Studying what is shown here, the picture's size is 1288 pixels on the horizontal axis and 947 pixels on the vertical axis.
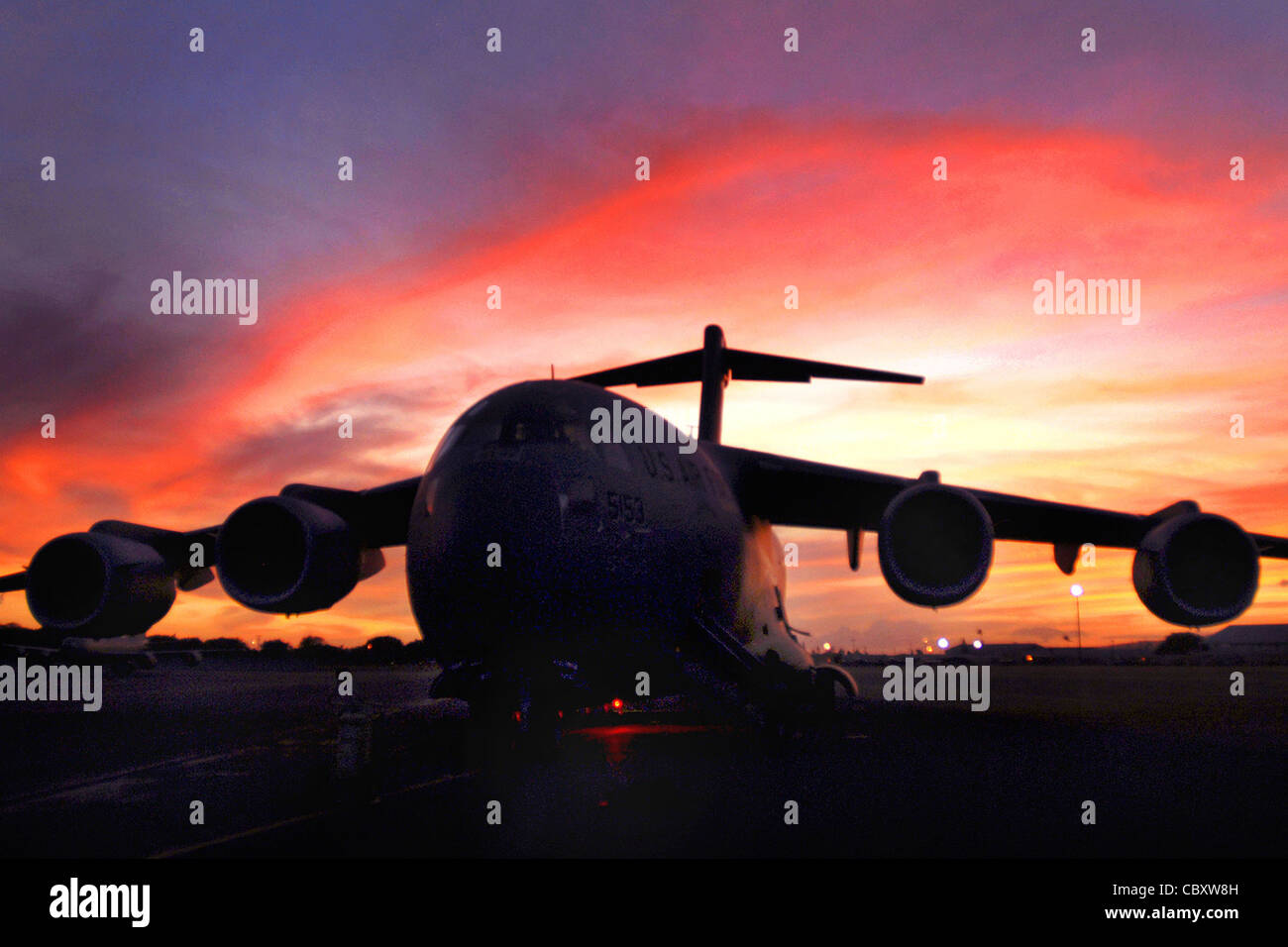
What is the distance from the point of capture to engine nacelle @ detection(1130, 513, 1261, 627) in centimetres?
1260

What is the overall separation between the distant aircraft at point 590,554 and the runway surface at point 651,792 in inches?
43.6

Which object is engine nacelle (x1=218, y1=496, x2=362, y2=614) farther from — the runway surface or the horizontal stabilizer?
the horizontal stabilizer

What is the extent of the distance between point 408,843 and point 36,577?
9.91 metres

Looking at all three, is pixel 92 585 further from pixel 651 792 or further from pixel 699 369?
pixel 699 369

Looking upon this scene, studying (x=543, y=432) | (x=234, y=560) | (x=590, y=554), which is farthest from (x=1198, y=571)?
(x=234, y=560)

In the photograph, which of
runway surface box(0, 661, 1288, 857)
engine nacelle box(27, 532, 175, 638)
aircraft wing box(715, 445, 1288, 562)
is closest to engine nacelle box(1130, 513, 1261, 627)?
aircraft wing box(715, 445, 1288, 562)

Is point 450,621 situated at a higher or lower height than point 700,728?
higher

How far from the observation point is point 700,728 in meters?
14.8
